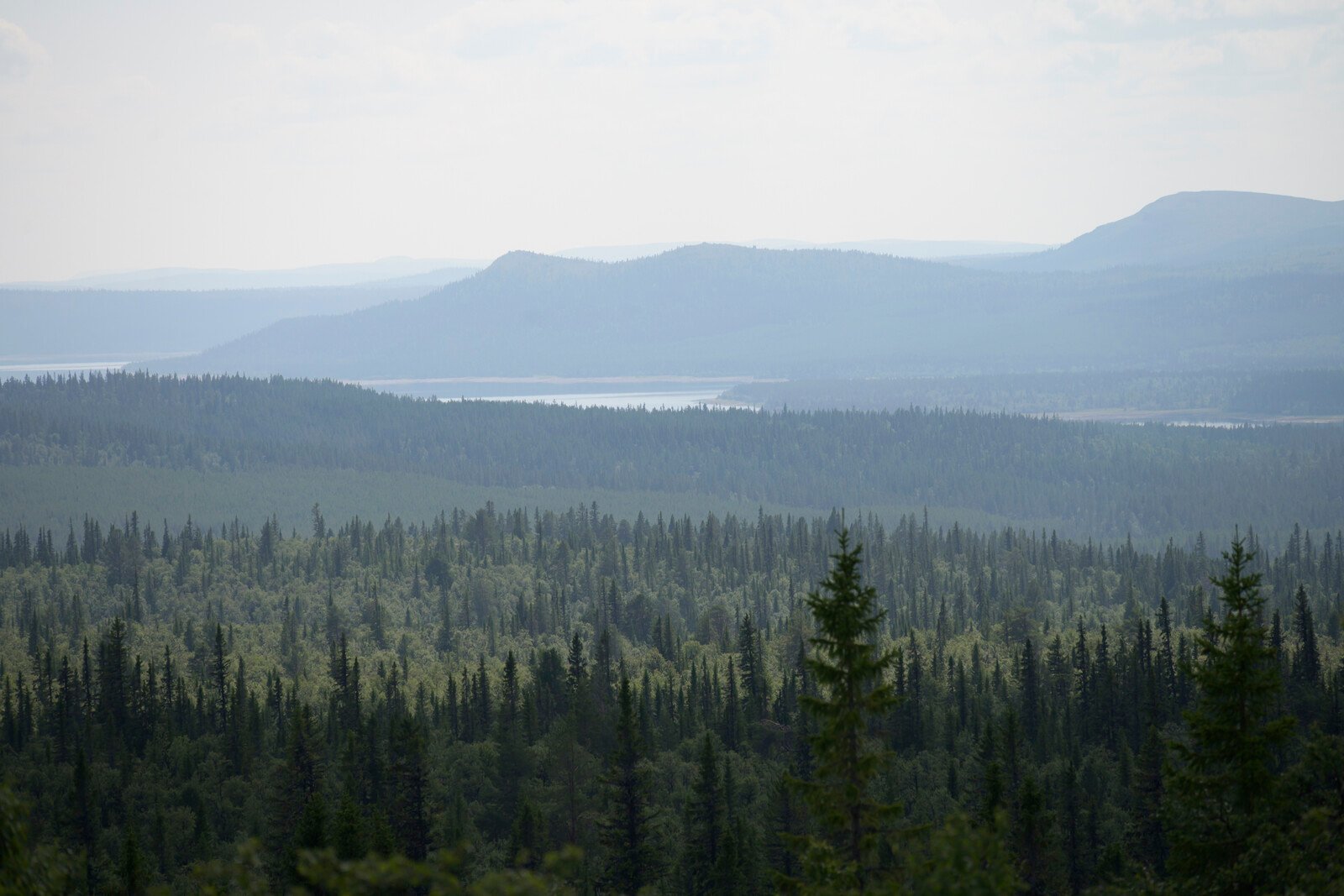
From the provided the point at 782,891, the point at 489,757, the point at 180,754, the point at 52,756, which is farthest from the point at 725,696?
the point at 782,891

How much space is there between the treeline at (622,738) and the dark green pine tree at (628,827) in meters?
0.14

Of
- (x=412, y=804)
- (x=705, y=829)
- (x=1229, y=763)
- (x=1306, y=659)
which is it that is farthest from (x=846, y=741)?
(x=1306, y=659)

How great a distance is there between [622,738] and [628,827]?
16.0ft

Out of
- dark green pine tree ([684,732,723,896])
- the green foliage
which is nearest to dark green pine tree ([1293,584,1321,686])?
dark green pine tree ([684,732,723,896])

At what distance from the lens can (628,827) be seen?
2611 inches

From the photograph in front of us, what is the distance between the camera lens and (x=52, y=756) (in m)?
104

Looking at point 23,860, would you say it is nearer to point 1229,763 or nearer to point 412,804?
point 1229,763

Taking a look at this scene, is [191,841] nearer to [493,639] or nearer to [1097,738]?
[1097,738]

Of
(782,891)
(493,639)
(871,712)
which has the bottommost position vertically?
(493,639)

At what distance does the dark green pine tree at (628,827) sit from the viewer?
65125mm

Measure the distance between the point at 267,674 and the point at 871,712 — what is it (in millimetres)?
111737

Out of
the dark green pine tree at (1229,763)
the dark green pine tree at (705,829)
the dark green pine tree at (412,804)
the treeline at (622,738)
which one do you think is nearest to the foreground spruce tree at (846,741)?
the treeline at (622,738)

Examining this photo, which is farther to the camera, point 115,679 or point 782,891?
point 115,679

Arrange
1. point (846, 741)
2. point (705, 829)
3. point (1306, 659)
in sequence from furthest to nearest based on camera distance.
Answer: point (1306, 659), point (705, 829), point (846, 741)
